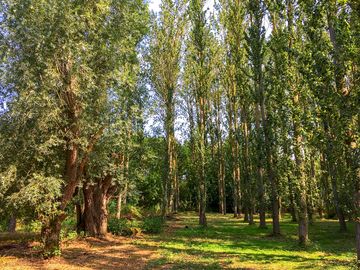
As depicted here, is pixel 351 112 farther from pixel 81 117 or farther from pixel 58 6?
pixel 58 6

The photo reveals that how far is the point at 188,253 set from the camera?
1292 cm

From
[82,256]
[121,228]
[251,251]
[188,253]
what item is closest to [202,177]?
[121,228]

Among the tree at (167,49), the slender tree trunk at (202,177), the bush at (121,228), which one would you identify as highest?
the tree at (167,49)

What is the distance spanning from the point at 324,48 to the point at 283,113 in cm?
619

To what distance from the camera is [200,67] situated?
25.1m

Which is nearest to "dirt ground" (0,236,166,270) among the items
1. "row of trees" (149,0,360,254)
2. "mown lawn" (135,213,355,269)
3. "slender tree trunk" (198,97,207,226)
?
"mown lawn" (135,213,355,269)

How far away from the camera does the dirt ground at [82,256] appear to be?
1059cm

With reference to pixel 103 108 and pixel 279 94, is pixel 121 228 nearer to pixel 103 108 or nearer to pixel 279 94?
pixel 103 108

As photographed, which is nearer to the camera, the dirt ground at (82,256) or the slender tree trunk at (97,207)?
the dirt ground at (82,256)

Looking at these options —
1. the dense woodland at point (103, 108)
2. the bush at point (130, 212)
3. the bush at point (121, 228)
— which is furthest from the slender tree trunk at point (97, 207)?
the bush at point (130, 212)

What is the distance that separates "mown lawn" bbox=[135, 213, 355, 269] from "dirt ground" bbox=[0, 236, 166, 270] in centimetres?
75

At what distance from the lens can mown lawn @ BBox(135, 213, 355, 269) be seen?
10.7 meters

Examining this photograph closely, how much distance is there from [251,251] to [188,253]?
269 centimetres

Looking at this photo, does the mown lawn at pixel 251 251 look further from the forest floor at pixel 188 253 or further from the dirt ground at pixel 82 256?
the dirt ground at pixel 82 256
